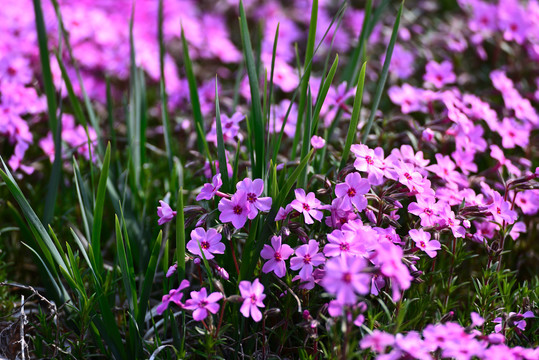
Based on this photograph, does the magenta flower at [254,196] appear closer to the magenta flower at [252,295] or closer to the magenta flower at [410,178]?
the magenta flower at [252,295]

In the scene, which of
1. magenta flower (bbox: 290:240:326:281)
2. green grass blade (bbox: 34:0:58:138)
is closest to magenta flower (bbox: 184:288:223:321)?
magenta flower (bbox: 290:240:326:281)

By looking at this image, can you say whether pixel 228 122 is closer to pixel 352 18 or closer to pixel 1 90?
pixel 1 90

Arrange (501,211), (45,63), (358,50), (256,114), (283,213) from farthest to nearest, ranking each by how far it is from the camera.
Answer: (358,50) < (45,63) < (256,114) < (501,211) < (283,213)

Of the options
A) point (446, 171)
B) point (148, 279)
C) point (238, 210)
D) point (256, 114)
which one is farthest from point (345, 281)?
point (446, 171)

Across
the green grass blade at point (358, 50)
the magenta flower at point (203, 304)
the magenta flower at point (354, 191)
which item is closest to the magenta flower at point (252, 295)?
the magenta flower at point (203, 304)

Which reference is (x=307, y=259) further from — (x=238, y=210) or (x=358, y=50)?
(x=358, y=50)

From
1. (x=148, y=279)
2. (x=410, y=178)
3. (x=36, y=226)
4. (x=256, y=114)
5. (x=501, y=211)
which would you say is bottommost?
(x=148, y=279)

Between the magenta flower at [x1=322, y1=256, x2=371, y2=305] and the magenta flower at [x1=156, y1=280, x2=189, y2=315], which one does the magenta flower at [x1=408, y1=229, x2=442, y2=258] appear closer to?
the magenta flower at [x1=322, y1=256, x2=371, y2=305]
